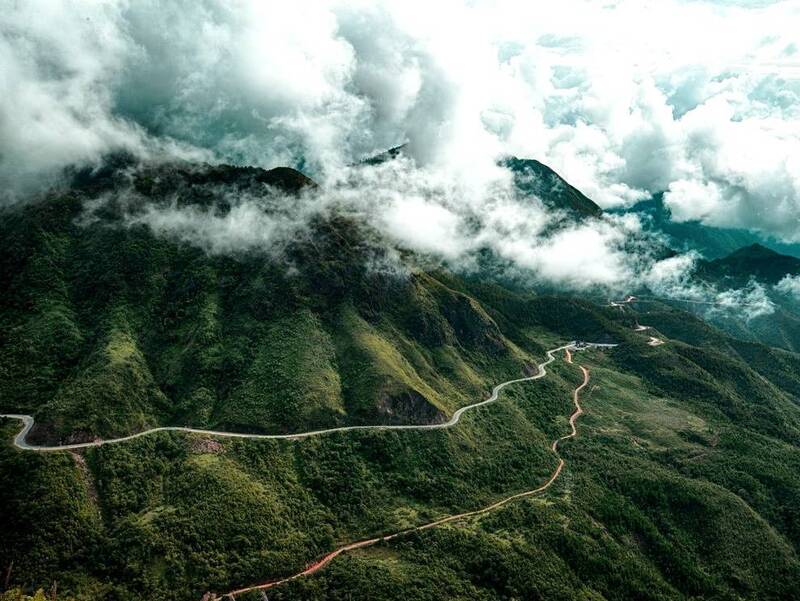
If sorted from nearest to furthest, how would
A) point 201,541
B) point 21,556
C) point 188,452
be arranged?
point 21,556, point 201,541, point 188,452

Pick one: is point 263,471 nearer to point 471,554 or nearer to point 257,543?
point 257,543

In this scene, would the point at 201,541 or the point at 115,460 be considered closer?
the point at 201,541

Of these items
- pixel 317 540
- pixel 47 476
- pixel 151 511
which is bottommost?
pixel 317 540

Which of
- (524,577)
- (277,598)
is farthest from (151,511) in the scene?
(524,577)

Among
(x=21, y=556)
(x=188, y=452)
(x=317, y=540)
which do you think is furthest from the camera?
(x=188, y=452)

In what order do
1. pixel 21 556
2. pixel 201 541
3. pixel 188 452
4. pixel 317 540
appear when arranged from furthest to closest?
pixel 188 452
pixel 317 540
pixel 201 541
pixel 21 556

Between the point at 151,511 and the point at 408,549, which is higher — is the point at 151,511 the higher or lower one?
the higher one

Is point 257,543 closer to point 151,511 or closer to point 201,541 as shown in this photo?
point 201,541

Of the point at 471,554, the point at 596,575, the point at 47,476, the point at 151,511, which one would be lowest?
the point at 596,575

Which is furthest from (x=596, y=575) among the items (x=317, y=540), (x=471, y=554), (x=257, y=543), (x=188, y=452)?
(x=188, y=452)
